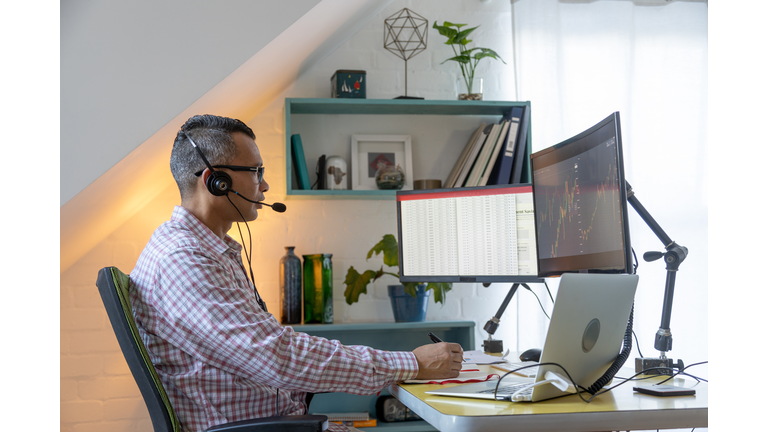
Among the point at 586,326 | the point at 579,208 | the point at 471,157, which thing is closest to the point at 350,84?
the point at 471,157

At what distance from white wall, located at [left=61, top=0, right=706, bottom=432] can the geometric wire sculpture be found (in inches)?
1.4

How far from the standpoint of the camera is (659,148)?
8.38 ft

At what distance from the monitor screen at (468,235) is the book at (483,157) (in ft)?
1.66

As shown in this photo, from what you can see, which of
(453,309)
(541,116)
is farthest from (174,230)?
(541,116)

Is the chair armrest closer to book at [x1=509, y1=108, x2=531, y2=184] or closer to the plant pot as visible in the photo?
the plant pot

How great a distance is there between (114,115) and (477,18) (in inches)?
67.7

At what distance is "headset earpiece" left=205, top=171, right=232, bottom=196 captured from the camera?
1.30 meters

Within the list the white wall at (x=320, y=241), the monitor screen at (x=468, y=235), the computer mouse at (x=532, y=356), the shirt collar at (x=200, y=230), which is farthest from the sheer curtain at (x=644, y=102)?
the shirt collar at (x=200, y=230)

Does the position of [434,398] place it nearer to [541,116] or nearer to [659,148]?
[541,116]

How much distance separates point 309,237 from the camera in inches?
96.0

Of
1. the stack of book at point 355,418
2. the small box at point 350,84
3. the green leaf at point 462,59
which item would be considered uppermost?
the green leaf at point 462,59

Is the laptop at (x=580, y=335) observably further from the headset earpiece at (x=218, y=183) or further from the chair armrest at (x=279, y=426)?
the headset earpiece at (x=218, y=183)

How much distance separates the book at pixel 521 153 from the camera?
235 cm
